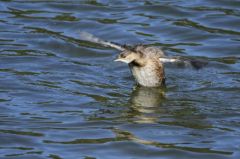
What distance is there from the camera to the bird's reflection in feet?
38.8

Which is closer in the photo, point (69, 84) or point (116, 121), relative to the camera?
point (116, 121)

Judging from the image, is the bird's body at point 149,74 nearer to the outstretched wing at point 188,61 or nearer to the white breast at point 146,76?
Result: the white breast at point 146,76

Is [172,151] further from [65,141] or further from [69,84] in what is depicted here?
[69,84]

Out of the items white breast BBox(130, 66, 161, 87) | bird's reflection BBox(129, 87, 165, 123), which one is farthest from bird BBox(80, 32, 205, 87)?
bird's reflection BBox(129, 87, 165, 123)

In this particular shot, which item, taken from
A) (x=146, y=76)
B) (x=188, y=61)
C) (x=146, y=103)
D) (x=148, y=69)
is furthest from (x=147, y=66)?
(x=146, y=103)

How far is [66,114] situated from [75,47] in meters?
3.74

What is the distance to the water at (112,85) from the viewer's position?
1065 centimetres

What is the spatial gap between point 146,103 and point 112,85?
3.08ft

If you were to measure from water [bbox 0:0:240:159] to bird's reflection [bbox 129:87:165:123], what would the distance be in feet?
0.05

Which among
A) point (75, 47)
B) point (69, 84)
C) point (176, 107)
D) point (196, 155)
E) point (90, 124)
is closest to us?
point (196, 155)

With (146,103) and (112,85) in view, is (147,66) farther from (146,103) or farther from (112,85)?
(146,103)

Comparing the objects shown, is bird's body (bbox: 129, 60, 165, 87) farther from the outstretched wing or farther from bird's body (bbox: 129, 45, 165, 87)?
the outstretched wing

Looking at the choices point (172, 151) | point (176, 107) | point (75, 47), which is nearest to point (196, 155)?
point (172, 151)

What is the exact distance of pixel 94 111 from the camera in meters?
12.1
